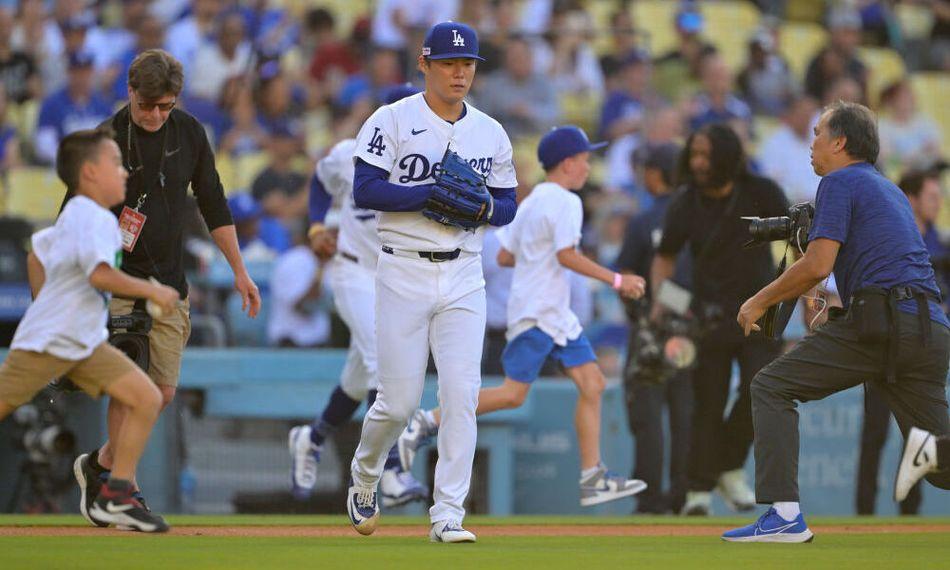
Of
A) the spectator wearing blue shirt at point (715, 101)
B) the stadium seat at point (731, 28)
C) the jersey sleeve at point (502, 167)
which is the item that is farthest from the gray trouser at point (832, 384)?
the stadium seat at point (731, 28)

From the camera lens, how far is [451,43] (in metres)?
6.97

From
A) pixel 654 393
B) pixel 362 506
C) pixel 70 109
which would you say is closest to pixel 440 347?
pixel 362 506

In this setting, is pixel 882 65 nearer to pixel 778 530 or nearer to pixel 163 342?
pixel 778 530

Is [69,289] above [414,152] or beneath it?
beneath

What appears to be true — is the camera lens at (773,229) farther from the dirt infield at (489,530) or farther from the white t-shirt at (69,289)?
the white t-shirt at (69,289)

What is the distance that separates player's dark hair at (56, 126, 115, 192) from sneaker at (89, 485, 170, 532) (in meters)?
1.32

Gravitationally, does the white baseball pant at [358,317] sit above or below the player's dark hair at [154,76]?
below

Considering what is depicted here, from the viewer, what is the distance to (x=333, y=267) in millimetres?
9867

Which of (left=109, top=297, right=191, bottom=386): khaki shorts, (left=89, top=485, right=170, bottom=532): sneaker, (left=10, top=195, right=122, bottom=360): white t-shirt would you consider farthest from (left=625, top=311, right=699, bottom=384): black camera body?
(left=10, top=195, right=122, bottom=360): white t-shirt

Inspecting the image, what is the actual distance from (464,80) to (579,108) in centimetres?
958

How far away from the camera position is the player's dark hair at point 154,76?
7.28m

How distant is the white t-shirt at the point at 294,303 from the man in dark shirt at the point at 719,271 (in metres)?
3.77

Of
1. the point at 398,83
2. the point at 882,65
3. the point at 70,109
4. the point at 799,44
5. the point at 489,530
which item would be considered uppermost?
the point at 799,44

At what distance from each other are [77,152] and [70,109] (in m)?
8.47
